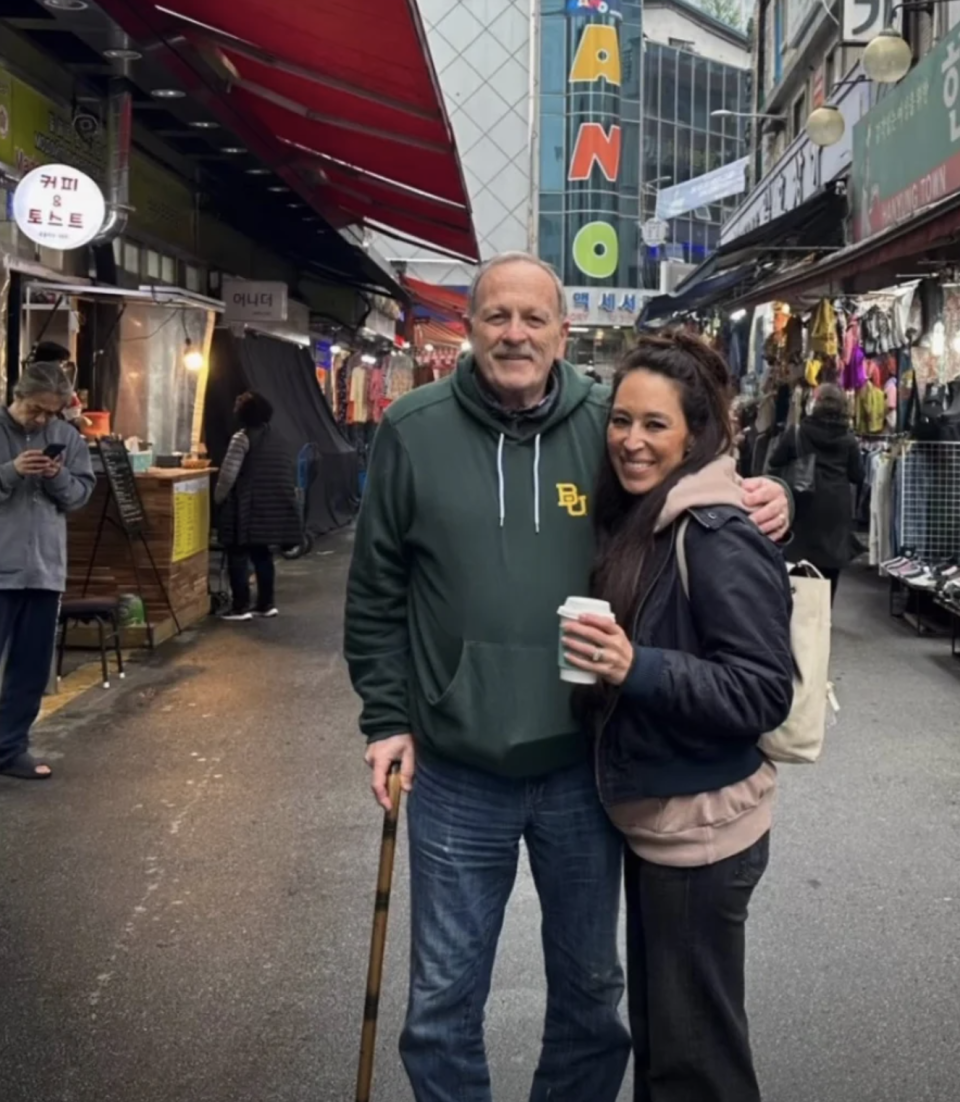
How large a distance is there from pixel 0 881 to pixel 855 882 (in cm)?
323

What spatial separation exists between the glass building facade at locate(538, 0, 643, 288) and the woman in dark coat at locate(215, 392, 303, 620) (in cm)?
3758

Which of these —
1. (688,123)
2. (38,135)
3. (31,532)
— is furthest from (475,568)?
(688,123)

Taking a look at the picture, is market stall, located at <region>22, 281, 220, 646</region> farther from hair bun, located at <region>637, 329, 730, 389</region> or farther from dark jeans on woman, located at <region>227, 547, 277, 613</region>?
hair bun, located at <region>637, 329, 730, 389</region>

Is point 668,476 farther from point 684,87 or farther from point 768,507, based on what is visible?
point 684,87

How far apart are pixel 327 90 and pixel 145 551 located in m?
3.53

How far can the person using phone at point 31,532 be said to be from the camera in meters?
5.88

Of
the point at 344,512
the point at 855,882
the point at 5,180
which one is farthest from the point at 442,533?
the point at 344,512

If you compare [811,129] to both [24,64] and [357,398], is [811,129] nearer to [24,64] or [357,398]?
[357,398]

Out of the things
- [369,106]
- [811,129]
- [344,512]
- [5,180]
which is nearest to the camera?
[5,180]

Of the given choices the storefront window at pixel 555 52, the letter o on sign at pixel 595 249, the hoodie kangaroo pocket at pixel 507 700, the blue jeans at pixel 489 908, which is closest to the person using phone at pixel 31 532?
the blue jeans at pixel 489 908

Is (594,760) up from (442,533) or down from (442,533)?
down

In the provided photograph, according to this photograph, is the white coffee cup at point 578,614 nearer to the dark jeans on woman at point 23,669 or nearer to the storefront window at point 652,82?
the dark jeans on woman at point 23,669

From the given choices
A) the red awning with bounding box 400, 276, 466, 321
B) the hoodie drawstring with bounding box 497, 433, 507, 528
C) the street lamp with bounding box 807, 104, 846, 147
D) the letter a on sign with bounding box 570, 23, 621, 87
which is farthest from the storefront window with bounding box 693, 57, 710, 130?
the hoodie drawstring with bounding box 497, 433, 507, 528

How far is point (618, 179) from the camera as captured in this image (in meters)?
48.2
